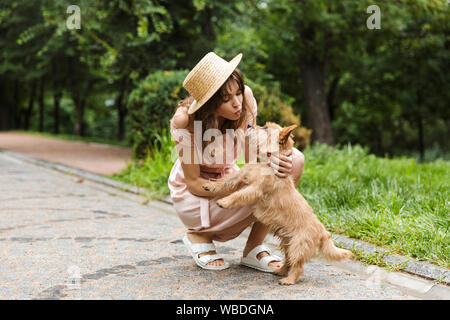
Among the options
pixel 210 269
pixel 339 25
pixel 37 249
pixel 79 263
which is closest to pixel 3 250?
pixel 37 249

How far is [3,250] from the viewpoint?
395 cm

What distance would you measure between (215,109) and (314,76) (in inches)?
Result: 446

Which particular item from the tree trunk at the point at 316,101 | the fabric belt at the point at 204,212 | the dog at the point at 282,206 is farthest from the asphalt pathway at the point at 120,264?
the tree trunk at the point at 316,101

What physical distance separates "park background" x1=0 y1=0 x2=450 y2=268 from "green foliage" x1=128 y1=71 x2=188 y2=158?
2 cm

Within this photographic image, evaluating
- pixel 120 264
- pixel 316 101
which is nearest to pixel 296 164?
pixel 120 264

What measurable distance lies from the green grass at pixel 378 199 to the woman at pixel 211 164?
3.56ft

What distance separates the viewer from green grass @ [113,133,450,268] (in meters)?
3.74

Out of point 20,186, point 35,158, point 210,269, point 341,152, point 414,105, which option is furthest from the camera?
point 414,105

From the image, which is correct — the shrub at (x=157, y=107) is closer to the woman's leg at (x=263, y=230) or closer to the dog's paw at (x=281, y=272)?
the woman's leg at (x=263, y=230)

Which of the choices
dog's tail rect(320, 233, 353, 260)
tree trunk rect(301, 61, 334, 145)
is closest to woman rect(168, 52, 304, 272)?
dog's tail rect(320, 233, 353, 260)

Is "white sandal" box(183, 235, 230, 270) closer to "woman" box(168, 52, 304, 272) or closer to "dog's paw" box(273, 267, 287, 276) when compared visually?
"woman" box(168, 52, 304, 272)

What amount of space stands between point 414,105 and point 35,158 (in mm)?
13204

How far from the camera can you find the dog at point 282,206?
305 cm
